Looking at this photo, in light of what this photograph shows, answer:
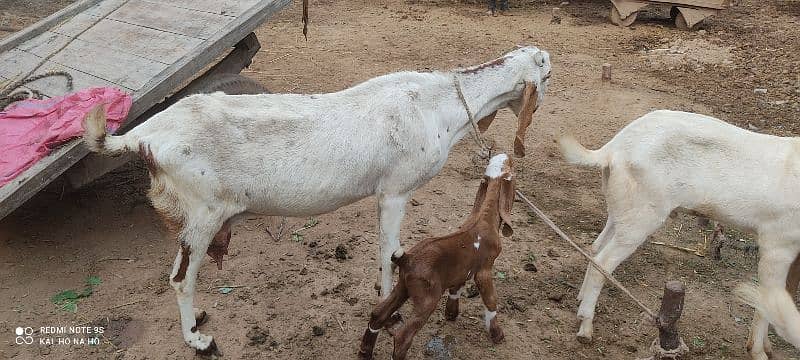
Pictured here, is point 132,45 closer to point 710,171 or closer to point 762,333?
point 710,171

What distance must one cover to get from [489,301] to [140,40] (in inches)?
137

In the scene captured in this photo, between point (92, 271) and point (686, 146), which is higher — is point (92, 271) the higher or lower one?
the lower one

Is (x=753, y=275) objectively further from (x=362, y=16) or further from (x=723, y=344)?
(x=362, y=16)

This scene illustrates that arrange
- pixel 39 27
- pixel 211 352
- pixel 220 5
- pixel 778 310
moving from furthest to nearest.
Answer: pixel 39 27 < pixel 220 5 < pixel 211 352 < pixel 778 310

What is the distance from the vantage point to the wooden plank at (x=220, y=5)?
207 inches

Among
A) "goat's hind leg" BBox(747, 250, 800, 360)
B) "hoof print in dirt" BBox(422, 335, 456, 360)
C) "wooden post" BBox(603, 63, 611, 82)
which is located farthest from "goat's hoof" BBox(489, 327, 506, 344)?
"wooden post" BBox(603, 63, 611, 82)

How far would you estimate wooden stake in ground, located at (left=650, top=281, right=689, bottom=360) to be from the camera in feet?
11.4

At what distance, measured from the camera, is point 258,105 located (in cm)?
377

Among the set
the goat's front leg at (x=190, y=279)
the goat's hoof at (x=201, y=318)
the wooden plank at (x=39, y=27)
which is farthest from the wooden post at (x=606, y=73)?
the goat's front leg at (x=190, y=279)

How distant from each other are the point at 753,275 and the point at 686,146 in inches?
66.5

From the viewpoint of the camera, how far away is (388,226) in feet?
13.3

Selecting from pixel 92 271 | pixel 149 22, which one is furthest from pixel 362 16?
pixel 92 271

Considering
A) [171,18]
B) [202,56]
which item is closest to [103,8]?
[171,18]

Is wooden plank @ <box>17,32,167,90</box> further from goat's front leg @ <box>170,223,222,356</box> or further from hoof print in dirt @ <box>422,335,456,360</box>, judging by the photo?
hoof print in dirt @ <box>422,335,456,360</box>
